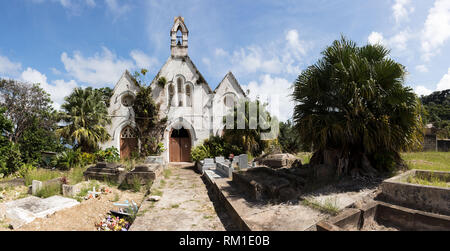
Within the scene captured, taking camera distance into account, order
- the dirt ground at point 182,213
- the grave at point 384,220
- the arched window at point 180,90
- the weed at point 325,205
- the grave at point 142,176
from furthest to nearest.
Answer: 1. the arched window at point 180,90
2. the grave at point 142,176
3. the dirt ground at point 182,213
4. the weed at point 325,205
5. the grave at point 384,220

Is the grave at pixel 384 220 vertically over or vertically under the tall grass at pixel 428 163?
under

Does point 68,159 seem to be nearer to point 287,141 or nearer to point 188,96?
point 188,96

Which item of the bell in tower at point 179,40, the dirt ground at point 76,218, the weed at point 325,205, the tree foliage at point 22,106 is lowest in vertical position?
the dirt ground at point 76,218

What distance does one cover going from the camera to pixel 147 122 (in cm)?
1538

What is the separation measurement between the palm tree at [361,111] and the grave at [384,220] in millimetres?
2333

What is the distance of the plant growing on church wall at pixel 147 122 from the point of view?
1524cm

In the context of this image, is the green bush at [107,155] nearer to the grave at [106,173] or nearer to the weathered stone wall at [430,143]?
the grave at [106,173]

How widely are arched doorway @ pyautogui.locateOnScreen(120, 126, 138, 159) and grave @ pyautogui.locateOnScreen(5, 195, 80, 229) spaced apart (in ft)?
31.4

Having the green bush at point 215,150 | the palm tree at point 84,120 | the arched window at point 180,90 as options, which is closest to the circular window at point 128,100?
the palm tree at point 84,120

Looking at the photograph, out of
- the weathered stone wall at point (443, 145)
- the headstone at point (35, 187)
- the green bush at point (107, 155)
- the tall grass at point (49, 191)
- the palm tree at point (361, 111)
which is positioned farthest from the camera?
the green bush at point (107, 155)

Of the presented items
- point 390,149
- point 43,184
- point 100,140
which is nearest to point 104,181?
point 43,184

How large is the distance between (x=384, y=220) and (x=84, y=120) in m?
15.3

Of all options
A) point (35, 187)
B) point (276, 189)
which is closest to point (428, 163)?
point (276, 189)
